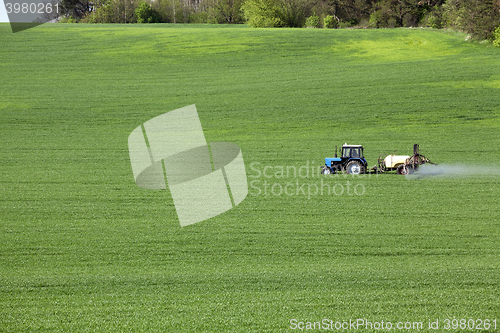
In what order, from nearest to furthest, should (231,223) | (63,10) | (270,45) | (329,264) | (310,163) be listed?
(329,264) < (231,223) < (310,163) < (270,45) < (63,10)

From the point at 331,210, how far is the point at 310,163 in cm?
509

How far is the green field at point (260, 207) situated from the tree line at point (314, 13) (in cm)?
291

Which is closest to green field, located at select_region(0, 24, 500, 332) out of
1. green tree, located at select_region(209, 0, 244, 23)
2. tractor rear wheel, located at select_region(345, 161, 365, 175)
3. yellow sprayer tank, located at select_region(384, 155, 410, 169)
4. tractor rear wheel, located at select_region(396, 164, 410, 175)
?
tractor rear wheel, located at select_region(345, 161, 365, 175)

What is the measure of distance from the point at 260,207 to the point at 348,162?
450 centimetres

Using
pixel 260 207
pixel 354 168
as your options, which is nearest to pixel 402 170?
pixel 354 168

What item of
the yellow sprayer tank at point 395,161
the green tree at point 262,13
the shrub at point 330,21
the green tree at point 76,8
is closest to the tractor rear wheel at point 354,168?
the yellow sprayer tank at point 395,161

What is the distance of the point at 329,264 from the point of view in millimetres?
8266

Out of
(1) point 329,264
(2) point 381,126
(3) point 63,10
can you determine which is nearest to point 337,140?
(2) point 381,126

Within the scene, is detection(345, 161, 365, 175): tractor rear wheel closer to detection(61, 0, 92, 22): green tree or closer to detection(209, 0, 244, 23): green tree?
detection(209, 0, 244, 23): green tree

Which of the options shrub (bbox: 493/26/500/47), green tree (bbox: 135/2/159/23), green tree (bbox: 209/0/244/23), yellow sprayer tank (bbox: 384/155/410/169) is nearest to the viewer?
yellow sprayer tank (bbox: 384/155/410/169)

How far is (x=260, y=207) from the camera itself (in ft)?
38.4

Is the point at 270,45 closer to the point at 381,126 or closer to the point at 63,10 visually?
the point at 381,126

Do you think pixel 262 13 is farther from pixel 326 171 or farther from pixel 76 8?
pixel 326 171

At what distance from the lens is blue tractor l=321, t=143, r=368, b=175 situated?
48.2 ft
